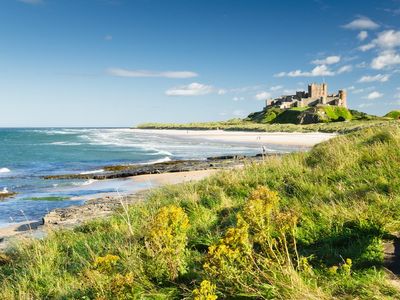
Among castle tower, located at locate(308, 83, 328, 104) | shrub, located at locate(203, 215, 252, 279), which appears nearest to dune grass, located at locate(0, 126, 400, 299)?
shrub, located at locate(203, 215, 252, 279)

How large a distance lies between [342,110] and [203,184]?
337 ft

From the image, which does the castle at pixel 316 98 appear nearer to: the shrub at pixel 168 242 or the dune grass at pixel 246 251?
the dune grass at pixel 246 251

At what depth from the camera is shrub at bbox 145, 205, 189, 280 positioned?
5023 mm

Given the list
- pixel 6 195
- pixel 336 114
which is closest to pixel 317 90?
pixel 336 114

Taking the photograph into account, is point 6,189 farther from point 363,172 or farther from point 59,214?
point 363,172

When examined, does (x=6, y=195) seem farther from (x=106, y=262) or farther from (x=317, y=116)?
(x=317, y=116)

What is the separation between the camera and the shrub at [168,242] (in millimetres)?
5023

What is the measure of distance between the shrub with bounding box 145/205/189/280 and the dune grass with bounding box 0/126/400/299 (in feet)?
0.05

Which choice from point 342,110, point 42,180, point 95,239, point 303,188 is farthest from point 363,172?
point 342,110

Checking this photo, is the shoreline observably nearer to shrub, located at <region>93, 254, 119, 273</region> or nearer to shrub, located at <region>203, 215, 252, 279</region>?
shrub, located at <region>93, 254, 119, 273</region>

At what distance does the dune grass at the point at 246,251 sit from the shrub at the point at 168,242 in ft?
0.05

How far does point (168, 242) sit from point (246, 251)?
1.17 m

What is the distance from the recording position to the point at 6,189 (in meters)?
23.3

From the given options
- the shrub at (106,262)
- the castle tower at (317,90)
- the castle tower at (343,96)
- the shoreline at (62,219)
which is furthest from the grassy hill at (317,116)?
the shrub at (106,262)
